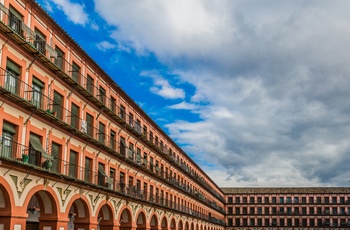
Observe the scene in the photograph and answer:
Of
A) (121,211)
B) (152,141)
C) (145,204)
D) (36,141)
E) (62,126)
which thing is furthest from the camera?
(152,141)

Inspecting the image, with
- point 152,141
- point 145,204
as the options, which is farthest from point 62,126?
point 152,141

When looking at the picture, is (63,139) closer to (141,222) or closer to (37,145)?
(37,145)

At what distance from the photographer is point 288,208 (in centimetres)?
12156

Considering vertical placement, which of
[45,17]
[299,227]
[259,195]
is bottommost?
[299,227]

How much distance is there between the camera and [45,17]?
2916cm

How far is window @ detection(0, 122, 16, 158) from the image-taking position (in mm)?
24053

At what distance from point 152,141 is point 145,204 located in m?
9.64

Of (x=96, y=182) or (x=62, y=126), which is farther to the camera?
(x=96, y=182)

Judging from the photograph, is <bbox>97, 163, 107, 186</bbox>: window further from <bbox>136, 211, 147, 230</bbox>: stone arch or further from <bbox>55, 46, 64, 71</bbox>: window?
<bbox>136, 211, 147, 230</bbox>: stone arch

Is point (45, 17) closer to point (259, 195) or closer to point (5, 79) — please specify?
point (5, 79)

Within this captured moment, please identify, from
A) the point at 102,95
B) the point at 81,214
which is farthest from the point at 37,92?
the point at 81,214

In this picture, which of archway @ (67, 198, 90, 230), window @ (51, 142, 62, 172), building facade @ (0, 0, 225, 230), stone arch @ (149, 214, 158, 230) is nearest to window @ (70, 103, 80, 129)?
building facade @ (0, 0, 225, 230)

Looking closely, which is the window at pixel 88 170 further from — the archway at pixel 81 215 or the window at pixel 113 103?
the window at pixel 113 103

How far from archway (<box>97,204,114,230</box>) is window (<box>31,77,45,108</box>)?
45.9 feet
